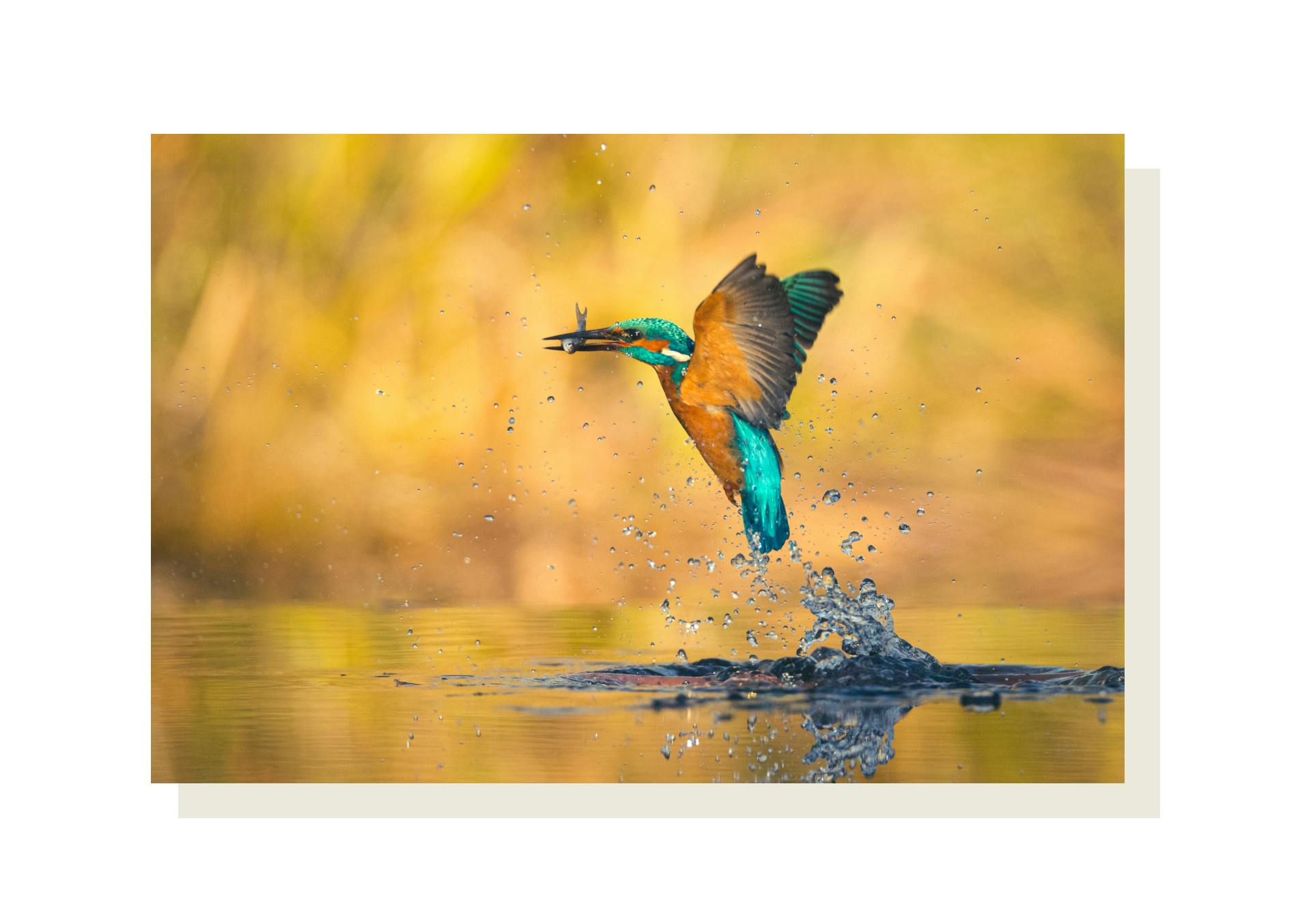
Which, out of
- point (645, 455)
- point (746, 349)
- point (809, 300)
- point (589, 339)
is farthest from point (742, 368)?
point (645, 455)

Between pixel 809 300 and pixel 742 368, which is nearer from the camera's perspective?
pixel 742 368

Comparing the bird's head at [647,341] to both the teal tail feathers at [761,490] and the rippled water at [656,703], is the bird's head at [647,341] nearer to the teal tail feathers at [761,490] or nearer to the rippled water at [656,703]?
the teal tail feathers at [761,490]

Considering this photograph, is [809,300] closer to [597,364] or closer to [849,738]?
[597,364]

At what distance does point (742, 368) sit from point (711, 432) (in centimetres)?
20

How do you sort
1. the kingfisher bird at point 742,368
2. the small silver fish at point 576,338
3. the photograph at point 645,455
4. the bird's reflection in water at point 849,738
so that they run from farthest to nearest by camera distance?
1. the small silver fish at point 576,338
2. the kingfisher bird at point 742,368
3. the photograph at point 645,455
4. the bird's reflection in water at point 849,738

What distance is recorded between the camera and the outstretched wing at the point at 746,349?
133 inches

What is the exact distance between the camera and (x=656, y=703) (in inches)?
131

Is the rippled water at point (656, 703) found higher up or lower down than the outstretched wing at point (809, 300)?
lower down

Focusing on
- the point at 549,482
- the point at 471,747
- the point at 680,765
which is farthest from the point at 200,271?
the point at 680,765

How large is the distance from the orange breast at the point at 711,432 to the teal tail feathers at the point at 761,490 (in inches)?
0.8

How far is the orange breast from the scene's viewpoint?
11.9ft

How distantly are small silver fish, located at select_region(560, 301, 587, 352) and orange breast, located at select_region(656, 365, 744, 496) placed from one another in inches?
9.2

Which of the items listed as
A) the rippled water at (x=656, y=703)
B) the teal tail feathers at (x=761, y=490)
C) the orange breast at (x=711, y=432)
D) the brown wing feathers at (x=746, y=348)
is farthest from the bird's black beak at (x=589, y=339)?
the rippled water at (x=656, y=703)

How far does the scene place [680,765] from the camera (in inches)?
122
